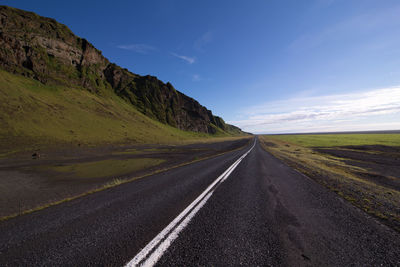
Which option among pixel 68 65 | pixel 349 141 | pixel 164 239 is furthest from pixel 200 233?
pixel 68 65

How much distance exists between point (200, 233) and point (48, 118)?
51.4 metres

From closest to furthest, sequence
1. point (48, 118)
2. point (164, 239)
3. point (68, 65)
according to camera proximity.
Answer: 1. point (164, 239)
2. point (48, 118)
3. point (68, 65)

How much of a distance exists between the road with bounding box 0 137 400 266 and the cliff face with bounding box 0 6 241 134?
74.4m

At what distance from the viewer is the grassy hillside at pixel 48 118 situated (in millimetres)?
28172

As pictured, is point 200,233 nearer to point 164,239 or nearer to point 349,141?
point 164,239

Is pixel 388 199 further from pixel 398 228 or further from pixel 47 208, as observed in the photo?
pixel 47 208

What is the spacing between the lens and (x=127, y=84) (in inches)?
4097

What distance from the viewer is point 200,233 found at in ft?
10.4

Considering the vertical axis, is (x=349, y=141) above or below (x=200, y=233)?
above

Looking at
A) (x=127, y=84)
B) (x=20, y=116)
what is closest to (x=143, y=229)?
(x=20, y=116)

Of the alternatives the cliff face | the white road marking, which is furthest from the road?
the cliff face

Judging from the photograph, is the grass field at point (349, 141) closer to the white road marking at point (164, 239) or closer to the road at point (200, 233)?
the road at point (200, 233)

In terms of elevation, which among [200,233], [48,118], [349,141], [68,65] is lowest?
[200,233]

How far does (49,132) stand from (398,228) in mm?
47126
